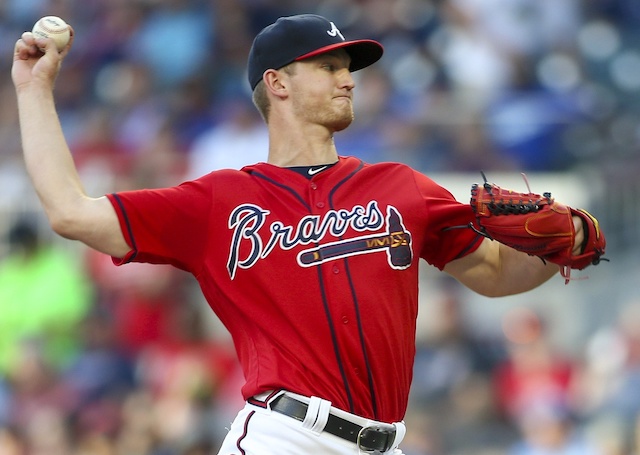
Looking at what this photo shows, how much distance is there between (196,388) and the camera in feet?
24.8

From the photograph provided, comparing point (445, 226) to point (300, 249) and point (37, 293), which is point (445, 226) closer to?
point (300, 249)

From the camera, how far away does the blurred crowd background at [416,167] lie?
7.45m

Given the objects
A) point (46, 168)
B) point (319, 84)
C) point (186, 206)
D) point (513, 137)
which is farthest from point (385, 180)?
point (513, 137)

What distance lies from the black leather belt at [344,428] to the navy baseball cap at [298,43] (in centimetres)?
115

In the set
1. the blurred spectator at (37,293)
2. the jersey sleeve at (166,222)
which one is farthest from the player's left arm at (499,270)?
the blurred spectator at (37,293)

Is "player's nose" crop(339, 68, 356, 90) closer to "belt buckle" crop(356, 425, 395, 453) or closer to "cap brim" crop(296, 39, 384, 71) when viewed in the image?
"cap brim" crop(296, 39, 384, 71)

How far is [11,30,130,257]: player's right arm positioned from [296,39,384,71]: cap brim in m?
0.85

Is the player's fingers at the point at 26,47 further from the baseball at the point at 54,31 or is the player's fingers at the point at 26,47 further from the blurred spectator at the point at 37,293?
the blurred spectator at the point at 37,293

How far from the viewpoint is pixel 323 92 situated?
3.96m

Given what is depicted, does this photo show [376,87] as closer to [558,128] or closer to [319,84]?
[558,128]

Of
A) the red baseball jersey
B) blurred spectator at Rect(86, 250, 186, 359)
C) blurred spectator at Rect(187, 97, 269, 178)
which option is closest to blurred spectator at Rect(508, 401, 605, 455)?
blurred spectator at Rect(86, 250, 186, 359)

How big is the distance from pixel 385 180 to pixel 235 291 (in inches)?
24.7

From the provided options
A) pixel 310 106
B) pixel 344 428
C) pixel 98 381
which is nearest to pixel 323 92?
pixel 310 106

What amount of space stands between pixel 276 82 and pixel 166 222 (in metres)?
0.69
